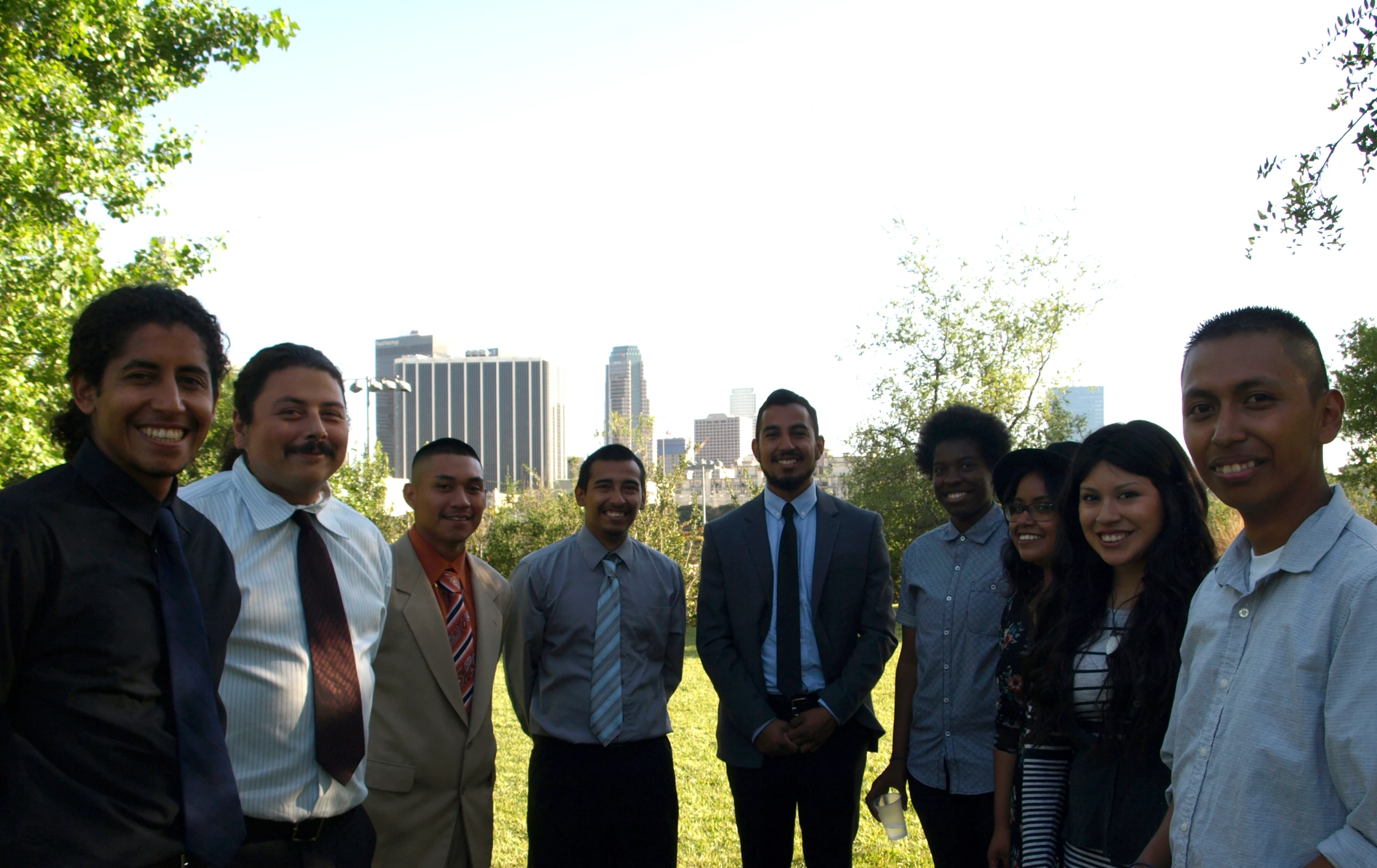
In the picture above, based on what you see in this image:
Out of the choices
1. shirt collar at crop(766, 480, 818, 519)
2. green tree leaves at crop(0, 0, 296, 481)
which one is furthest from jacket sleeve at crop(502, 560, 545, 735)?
green tree leaves at crop(0, 0, 296, 481)

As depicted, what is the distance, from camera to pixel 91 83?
1238 cm

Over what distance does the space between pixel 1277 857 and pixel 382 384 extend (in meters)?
22.6

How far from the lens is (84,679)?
2074mm

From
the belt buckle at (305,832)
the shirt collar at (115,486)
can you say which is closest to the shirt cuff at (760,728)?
the belt buckle at (305,832)

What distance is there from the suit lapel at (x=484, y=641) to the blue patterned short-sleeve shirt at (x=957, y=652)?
1995 mm

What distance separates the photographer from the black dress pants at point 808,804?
4320 millimetres

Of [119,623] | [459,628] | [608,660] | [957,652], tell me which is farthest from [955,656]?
[119,623]

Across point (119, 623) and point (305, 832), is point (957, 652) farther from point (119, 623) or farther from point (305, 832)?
point (119, 623)

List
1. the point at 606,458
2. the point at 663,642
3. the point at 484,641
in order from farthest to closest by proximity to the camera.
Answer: the point at 606,458
the point at 663,642
the point at 484,641

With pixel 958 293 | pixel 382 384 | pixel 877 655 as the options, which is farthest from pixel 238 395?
pixel 958 293

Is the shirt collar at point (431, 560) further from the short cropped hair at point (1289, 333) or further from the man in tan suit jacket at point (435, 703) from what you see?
the short cropped hair at point (1289, 333)

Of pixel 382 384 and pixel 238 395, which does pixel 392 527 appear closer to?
pixel 382 384

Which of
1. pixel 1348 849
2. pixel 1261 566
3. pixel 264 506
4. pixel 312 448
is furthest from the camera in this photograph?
pixel 312 448

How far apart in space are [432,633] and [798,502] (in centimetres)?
198
